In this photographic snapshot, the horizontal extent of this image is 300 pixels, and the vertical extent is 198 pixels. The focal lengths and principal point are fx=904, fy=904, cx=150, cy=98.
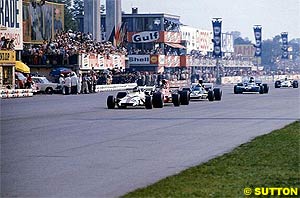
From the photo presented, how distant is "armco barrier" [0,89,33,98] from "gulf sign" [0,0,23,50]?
260 inches

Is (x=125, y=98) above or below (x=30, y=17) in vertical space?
below

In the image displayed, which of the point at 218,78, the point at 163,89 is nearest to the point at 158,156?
the point at 163,89

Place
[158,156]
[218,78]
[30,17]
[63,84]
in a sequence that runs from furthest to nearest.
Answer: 1. [218,78]
2. [30,17]
3. [63,84]
4. [158,156]

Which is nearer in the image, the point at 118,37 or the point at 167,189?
the point at 167,189

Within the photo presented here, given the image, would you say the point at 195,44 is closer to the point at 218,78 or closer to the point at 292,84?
the point at 218,78

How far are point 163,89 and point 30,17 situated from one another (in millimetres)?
34023

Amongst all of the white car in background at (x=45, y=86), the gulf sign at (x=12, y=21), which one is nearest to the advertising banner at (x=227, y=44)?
the gulf sign at (x=12, y=21)

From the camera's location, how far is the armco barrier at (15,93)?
5106cm

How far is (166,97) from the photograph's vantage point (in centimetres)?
3966

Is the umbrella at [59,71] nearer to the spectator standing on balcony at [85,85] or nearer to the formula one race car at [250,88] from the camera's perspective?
the spectator standing on balcony at [85,85]

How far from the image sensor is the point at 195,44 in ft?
409

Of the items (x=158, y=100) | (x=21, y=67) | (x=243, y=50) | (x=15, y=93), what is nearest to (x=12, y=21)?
(x=21, y=67)

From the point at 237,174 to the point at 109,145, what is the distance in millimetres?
6221

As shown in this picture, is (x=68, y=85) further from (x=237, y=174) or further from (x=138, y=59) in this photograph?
(x=237, y=174)
